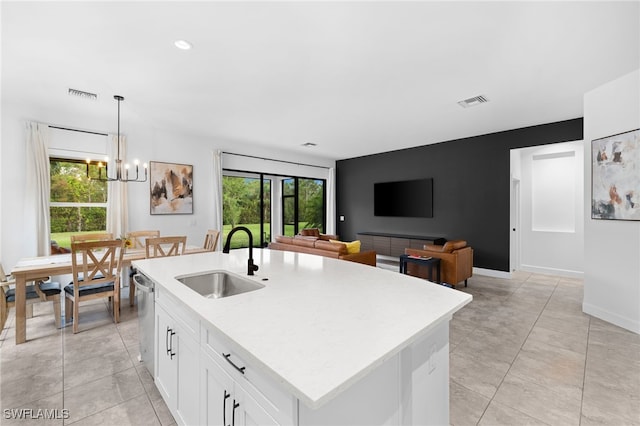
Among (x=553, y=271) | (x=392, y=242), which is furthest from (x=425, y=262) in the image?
(x=553, y=271)

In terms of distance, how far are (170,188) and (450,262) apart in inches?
200

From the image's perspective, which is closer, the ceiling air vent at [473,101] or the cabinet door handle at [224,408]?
the cabinet door handle at [224,408]

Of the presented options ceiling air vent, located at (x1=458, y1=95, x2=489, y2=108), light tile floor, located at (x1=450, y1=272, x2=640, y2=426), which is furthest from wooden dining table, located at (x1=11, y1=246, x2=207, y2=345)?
ceiling air vent, located at (x1=458, y1=95, x2=489, y2=108)

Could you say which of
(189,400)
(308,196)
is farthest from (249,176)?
(189,400)

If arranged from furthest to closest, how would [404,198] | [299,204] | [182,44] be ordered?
[299,204], [404,198], [182,44]

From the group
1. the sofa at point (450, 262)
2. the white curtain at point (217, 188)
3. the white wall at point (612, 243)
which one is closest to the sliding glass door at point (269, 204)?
the white curtain at point (217, 188)

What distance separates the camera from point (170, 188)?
17.6 feet

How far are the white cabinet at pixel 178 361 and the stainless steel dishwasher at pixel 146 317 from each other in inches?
6.2

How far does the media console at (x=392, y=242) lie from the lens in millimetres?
6324

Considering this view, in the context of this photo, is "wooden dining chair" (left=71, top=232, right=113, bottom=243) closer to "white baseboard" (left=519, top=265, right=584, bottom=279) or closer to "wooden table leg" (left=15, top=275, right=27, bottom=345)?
"wooden table leg" (left=15, top=275, right=27, bottom=345)

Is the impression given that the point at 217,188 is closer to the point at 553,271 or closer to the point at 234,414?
the point at 234,414

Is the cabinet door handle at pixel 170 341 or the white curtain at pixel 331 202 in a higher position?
the white curtain at pixel 331 202

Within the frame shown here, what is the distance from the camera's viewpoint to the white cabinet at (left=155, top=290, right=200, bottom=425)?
146cm

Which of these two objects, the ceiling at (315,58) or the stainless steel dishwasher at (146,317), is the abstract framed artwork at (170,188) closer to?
the ceiling at (315,58)
